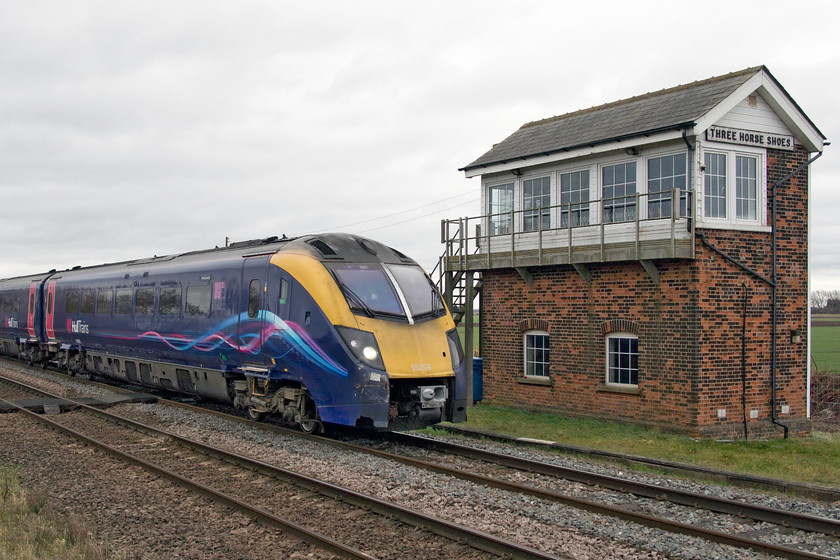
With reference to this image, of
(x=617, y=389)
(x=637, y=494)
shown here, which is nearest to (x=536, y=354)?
(x=617, y=389)

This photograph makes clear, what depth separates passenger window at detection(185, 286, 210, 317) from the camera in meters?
13.9

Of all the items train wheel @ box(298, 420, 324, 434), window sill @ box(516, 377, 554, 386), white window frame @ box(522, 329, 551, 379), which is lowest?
train wheel @ box(298, 420, 324, 434)

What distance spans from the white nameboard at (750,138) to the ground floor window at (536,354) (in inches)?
208

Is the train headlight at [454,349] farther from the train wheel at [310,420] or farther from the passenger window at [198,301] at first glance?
the passenger window at [198,301]

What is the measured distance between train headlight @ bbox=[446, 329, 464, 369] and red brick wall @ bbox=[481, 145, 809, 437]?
4306mm

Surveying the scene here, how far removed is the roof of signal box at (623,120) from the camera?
14195 millimetres

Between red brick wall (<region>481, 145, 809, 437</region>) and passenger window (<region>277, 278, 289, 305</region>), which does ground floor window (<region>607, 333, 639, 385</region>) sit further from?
passenger window (<region>277, 278, 289, 305</region>)

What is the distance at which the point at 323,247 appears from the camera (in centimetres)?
1189

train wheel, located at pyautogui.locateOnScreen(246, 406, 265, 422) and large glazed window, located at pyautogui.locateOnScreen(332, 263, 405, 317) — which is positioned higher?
large glazed window, located at pyautogui.locateOnScreen(332, 263, 405, 317)

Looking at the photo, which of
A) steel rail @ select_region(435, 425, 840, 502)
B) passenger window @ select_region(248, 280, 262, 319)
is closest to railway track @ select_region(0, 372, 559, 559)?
passenger window @ select_region(248, 280, 262, 319)

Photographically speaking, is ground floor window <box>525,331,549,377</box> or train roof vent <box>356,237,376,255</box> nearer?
train roof vent <box>356,237,376,255</box>

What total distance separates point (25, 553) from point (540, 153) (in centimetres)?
1261

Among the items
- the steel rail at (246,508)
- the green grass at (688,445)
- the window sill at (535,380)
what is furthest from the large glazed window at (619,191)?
the steel rail at (246,508)

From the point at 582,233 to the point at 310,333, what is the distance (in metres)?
6.90
